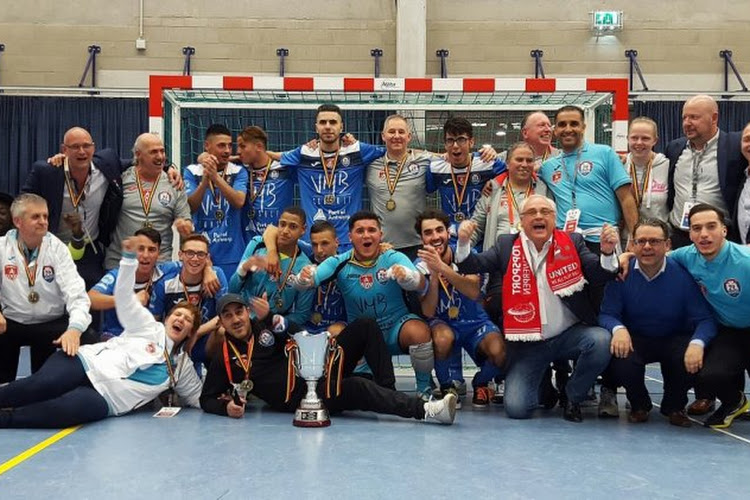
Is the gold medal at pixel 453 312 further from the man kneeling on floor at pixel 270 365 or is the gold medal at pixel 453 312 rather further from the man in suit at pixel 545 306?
the man kneeling on floor at pixel 270 365

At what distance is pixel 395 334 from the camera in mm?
4773

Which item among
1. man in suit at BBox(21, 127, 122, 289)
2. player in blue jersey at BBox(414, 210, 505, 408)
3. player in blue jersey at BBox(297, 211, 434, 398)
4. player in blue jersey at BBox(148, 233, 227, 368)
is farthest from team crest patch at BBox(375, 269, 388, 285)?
man in suit at BBox(21, 127, 122, 289)

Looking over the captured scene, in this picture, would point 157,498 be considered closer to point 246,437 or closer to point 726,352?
point 246,437

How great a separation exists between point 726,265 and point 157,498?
3.13 meters

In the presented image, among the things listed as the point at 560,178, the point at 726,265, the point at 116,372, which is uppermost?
the point at 560,178

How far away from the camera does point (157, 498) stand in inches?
104

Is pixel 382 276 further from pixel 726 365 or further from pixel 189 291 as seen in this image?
pixel 726 365

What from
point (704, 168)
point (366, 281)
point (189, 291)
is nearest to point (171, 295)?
point (189, 291)

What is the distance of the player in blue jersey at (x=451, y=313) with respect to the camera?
464 centimetres

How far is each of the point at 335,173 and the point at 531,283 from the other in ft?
6.11

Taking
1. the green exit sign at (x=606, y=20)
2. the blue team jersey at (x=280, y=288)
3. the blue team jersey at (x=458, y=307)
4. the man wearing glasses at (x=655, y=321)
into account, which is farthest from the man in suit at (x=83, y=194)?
the green exit sign at (x=606, y=20)

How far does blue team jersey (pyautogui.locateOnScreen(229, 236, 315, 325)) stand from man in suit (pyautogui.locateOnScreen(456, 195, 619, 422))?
116 cm

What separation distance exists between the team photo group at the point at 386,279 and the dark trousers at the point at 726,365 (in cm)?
2

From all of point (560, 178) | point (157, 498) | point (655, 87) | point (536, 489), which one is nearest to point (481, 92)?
point (560, 178)
